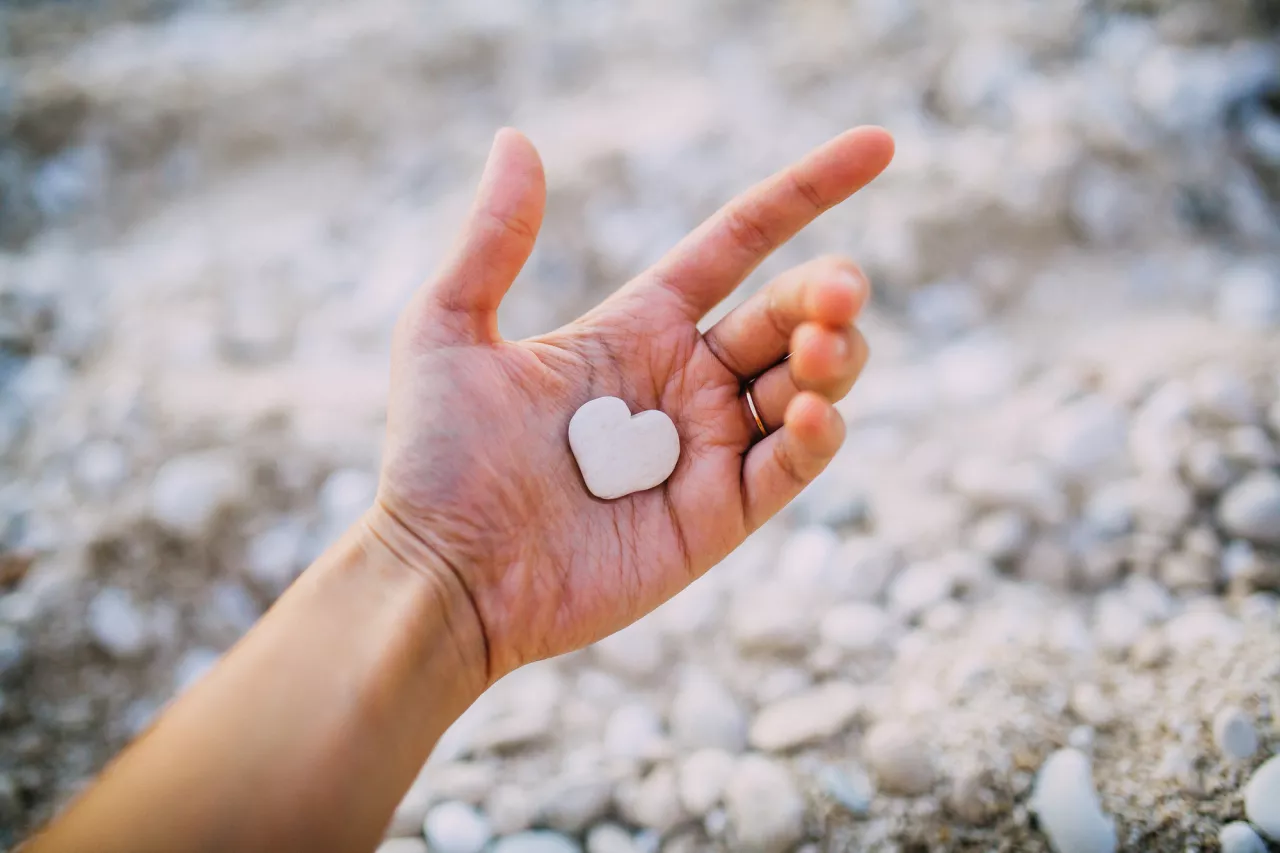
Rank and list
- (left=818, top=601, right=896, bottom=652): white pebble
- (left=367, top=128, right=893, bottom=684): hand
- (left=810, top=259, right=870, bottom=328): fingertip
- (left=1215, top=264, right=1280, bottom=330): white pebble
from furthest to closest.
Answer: (left=1215, top=264, right=1280, bottom=330): white pebble < (left=818, top=601, right=896, bottom=652): white pebble < (left=367, top=128, right=893, bottom=684): hand < (left=810, top=259, right=870, bottom=328): fingertip

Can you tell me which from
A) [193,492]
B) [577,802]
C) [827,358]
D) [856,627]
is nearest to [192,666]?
[193,492]

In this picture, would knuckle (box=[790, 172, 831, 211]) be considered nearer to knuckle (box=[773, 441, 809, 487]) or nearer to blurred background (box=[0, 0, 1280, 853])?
knuckle (box=[773, 441, 809, 487])

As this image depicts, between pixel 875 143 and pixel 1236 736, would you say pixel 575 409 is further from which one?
pixel 1236 736

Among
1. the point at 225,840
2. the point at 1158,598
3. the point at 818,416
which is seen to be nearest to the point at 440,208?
the point at 818,416

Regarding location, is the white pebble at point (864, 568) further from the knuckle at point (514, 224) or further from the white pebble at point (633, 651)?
the knuckle at point (514, 224)

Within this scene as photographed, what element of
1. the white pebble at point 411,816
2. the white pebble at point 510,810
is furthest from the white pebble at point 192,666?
the white pebble at point 510,810

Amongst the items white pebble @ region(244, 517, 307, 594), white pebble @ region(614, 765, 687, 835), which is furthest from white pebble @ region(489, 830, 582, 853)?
white pebble @ region(244, 517, 307, 594)

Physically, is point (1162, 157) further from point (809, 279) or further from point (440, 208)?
point (440, 208)
